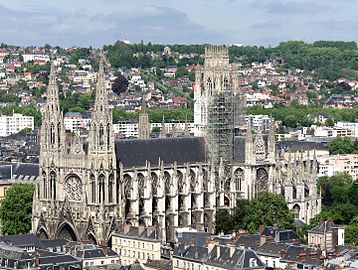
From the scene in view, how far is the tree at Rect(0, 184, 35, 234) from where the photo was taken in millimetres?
121062

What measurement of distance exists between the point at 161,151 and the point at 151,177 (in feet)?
12.1

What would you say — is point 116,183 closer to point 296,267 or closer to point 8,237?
point 8,237

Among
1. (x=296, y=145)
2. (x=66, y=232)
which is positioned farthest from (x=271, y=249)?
(x=296, y=145)

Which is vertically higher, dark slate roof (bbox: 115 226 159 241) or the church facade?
the church facade

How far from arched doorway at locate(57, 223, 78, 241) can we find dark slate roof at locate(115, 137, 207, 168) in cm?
714

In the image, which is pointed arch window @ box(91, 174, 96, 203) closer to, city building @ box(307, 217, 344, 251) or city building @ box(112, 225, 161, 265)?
city building @ box(112, 225, 161, 265)

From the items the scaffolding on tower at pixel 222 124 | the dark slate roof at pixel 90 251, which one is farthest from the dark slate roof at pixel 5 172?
the dark slate roof at pixel 90 251

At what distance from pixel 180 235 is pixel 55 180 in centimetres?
1420

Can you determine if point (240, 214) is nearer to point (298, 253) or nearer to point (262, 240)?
point (262, 240)

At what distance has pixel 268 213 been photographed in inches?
4628

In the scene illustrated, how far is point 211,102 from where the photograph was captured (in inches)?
5143

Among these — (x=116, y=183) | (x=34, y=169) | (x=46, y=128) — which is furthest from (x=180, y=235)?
(x=34, y=169)

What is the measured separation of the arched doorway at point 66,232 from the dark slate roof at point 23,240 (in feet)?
27.6

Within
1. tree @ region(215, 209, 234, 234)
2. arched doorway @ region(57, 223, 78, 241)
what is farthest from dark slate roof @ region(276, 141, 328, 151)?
arched doorway @ region(57, 223, 78, 241)
